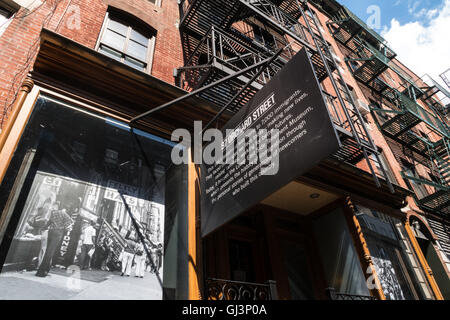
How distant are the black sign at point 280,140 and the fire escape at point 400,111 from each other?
11.5m

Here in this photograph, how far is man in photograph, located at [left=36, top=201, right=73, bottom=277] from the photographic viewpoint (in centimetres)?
359

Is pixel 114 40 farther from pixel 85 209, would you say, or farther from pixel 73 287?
pixel 73 287

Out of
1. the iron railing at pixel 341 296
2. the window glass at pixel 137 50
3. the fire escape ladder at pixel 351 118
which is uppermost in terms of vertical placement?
the window glass at pixel 137 50

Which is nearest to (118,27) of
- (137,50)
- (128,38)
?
(128,38)

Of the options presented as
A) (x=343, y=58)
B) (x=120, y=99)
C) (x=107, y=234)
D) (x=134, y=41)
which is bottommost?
(x=107, y=234)

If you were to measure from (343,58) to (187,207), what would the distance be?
1777 cm

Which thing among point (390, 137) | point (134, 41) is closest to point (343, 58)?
point (390, 137)

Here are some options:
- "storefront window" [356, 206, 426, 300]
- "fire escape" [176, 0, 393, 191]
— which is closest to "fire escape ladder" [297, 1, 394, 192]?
"fire escape" [176, 0, 393, 191]

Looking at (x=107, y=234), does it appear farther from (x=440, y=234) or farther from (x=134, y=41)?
(x=440, y=234)

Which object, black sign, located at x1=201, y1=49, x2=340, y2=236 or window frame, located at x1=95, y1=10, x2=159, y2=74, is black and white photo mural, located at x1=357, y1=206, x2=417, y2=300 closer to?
black sign, located at x1=201, y1=49, x2=340, y2=236

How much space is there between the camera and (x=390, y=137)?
15.6 meters

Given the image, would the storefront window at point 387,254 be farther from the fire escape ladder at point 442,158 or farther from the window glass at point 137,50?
the fire escape ladder at point 442,158

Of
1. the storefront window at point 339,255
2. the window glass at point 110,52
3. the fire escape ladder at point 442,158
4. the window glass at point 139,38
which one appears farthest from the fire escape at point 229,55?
the fire escape ladder at point 442,158

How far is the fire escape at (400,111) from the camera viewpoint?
1356cm
